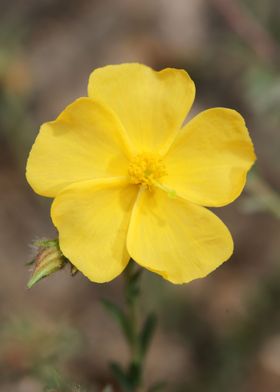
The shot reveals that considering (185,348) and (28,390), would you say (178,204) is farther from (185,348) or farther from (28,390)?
(185,348)

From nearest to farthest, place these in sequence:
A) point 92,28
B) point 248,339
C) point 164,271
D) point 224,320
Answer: point 164,271 → point 248,339 → point 224,320 → point 92,28

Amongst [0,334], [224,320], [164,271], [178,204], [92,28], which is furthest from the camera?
[92,28]

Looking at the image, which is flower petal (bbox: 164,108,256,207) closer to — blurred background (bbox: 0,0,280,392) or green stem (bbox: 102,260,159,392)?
green stem (bbox: 102,260,159,392)

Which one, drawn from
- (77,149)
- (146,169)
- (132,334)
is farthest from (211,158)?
(132,334)

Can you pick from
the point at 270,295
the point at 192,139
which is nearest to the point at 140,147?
the point at 192,139

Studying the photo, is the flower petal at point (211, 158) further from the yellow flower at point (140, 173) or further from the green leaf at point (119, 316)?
the green leaf at point (119, 316)

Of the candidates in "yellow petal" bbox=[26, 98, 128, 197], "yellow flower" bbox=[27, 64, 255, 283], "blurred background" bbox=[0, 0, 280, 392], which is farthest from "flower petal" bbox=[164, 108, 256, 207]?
"blurred background" bbox=[0, 0, 280, 392]

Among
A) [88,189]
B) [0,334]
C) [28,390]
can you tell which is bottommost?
[28,390]
